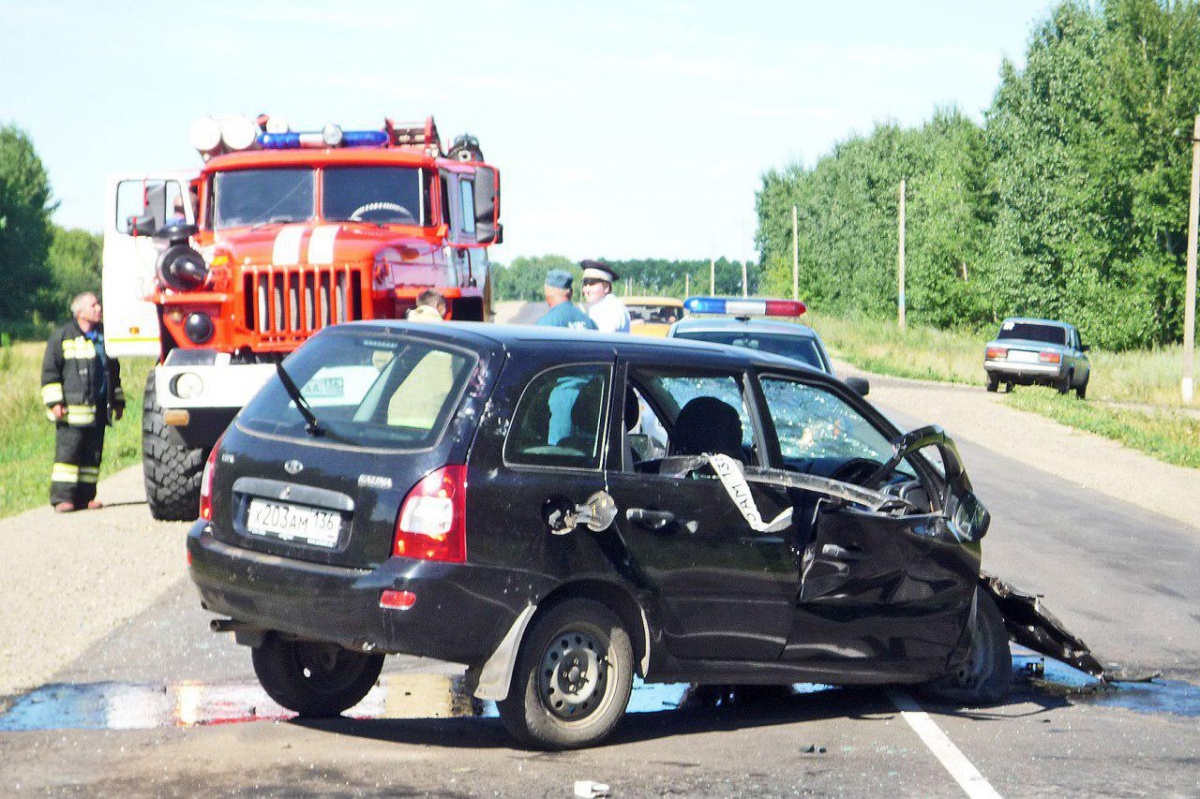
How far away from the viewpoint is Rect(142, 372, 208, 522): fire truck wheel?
13.5 m

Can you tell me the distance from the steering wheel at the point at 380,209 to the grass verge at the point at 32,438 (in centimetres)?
429

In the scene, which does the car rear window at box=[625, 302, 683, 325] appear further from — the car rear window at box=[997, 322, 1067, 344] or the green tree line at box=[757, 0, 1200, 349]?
the green tree line at box=[757, 0, 1200, 349]

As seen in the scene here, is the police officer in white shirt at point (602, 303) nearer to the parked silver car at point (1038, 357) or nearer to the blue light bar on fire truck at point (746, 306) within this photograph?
the blue light bar on fire truck at point (746, 306)

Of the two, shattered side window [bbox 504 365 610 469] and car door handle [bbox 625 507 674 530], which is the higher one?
shattered side window [bbox 504 365 610 469]

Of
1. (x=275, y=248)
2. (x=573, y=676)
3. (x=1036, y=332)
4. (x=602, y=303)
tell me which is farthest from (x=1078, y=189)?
(x=573, y=676)

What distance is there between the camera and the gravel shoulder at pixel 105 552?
342 inches

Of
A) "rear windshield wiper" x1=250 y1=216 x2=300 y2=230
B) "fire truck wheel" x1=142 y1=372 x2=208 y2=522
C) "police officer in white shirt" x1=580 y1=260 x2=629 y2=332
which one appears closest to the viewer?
"police officer in white shirt" x1=580 y1=260 x2=629 y2=332

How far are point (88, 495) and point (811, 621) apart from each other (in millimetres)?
9508

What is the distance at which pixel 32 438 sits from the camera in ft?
84.3

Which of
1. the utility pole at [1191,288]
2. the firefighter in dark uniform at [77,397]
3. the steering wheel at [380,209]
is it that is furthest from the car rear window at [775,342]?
the utility pole at [1191,288]

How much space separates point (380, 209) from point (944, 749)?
356 inches

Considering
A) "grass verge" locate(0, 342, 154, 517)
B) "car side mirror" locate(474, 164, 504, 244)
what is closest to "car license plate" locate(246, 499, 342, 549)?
"car side mirror" locate(474, 164, 504, 244)

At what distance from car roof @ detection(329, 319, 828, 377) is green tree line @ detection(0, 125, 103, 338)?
7859 cm

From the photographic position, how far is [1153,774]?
6.09 meters
